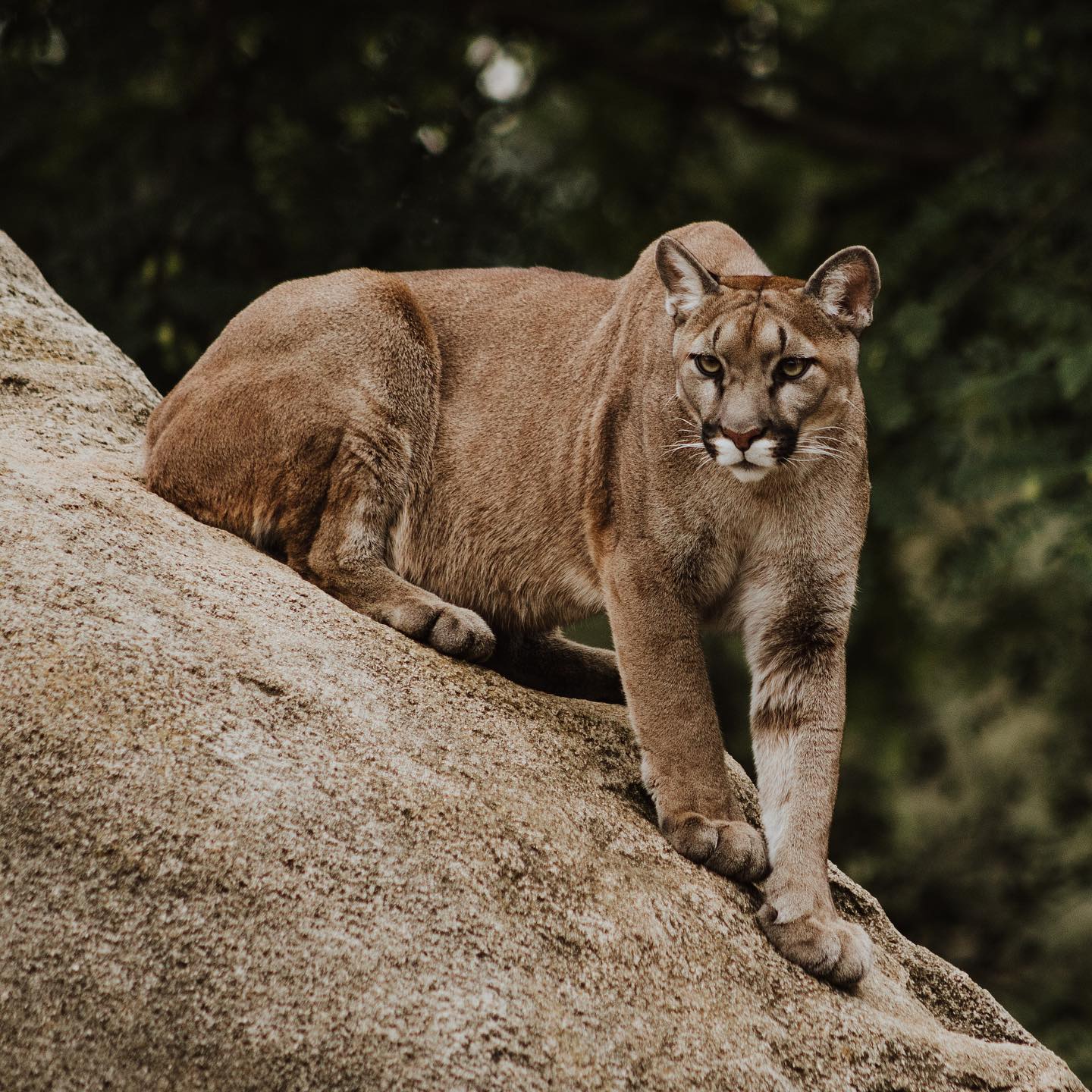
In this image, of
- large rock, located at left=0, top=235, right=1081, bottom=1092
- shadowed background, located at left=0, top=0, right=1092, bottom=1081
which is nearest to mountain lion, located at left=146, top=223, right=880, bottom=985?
large rock, located at left=0, top=235, right=1081, bottom=1092

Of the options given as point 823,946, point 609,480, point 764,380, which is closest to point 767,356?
point 764,380

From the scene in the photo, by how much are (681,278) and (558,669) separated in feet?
5.85

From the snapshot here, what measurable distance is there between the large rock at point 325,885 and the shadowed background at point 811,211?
342 centimetres

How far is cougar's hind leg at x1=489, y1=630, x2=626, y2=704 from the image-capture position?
624cm

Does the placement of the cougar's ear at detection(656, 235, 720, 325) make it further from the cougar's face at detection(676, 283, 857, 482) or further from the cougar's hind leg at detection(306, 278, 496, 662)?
the cougar's hind leg at detection(306, 278, 496, 662)

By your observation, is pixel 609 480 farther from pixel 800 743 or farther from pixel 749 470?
pixel 800 743

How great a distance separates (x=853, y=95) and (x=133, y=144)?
562cm

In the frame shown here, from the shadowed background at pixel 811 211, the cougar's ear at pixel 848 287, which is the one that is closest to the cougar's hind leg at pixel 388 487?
the cougar's ear at pixel 848 287

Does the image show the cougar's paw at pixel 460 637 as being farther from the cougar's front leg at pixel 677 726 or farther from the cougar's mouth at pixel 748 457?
the cougar's mouth at pixel 748 457

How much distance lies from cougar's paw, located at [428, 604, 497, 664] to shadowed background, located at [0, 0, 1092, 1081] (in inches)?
129

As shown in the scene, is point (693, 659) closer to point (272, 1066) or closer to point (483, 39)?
point (272, 1066)

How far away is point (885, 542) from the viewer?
37.9 ft

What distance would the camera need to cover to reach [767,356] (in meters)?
5.14

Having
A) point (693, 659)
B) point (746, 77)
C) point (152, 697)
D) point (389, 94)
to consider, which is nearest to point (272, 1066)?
point (152, 697)
